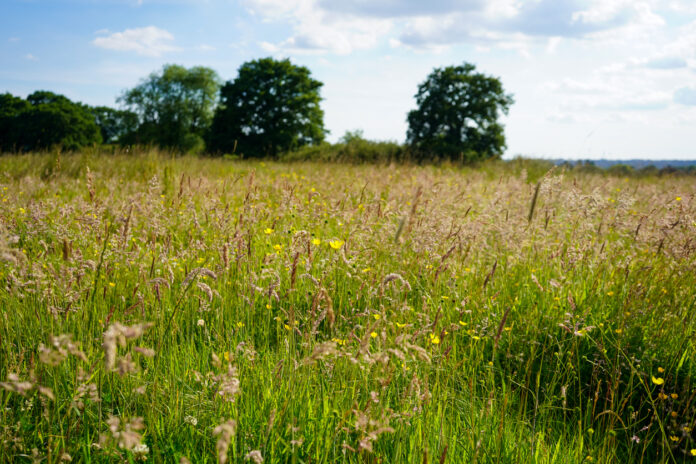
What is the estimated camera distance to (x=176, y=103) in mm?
49469

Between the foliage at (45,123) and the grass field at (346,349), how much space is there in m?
50.4

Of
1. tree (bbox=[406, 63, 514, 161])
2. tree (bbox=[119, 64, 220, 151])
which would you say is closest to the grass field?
tree (bbox=[406, 63, 514, 161])

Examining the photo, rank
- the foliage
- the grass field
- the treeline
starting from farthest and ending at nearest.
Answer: the foliage
the treeline
the grass field

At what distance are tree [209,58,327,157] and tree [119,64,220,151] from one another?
15.1 metres

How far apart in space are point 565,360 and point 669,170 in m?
13.5

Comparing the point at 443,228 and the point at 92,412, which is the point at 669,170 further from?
the point at 92,412

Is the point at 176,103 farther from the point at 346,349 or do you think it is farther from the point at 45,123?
the point at 346,349

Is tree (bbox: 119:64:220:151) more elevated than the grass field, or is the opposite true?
tree (bbox: 119:64:220:151)

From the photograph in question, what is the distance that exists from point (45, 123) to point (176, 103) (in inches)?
540

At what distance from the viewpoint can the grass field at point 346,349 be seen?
4.94 ft

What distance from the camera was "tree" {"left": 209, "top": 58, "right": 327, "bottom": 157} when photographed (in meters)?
33.9

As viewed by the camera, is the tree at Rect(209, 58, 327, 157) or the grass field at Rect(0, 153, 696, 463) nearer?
the grass field at Rect(0, 153, 696, 463)

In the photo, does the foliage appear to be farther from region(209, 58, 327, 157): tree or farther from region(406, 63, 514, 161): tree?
region(406, 63, 514, 161): tree

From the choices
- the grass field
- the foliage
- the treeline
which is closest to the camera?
the grass field
